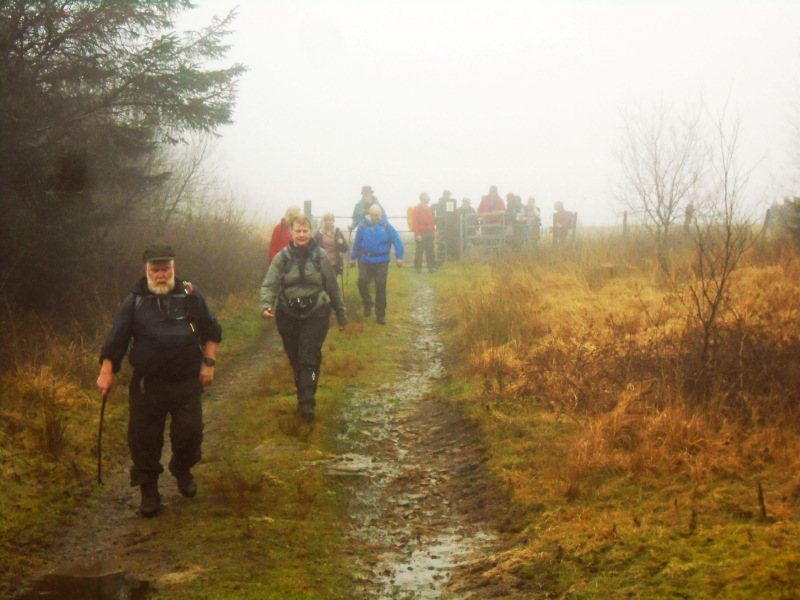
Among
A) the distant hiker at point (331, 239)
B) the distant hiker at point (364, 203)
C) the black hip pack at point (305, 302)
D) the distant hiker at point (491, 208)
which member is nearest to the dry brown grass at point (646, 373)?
the black hip pack at point (305, 302)

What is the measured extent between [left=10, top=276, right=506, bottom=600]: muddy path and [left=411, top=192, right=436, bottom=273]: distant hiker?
37.4ft

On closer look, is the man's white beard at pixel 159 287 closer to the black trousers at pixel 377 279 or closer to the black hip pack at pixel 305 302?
the black hip pack at pixel 305 302

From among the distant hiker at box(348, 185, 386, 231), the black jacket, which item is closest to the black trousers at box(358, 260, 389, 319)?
the distant hiker at box(348, 185, 386, 231)

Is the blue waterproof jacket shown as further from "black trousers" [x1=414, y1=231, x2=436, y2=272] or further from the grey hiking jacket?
"black trousers" [x1=414, y1=231, x2=436, y2=272]

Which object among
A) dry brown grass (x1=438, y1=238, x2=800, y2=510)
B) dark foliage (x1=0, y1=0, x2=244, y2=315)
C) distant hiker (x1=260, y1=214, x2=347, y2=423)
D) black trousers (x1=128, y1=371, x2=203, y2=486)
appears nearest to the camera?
dry brown grass (x1=438, y1=238, x2=800, y2=510)

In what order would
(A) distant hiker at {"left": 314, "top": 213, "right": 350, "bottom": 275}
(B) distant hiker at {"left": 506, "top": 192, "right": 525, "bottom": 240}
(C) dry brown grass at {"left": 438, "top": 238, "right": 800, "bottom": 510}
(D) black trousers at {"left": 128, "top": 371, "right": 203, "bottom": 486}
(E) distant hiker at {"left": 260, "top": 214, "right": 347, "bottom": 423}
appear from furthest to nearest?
(B) distant hiker at {"left": 506, "top": 192, "right": 525, "bottom": 240} → (A) distant hiker at {"left": 314, "top": 213, "right": 350, "bottom": 275} → (E) distant hiker at {"left": 260, "top": 214, "right": 347, "bottom": 423} → (D) black trousers at {"left": 128, "top": 371, "right": 203, "bottom": 486} → (C) dry brown grass at {"left": 438, "top": 238, "right": 800, "bottom": 510}

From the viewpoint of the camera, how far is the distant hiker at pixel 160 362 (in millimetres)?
5277

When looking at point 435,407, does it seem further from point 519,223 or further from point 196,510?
point 519,223

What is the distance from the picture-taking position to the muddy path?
4.43 metres

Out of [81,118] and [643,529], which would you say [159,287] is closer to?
[643,529]

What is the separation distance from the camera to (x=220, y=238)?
51.8 ft

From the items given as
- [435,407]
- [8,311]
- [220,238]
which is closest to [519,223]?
[220,238]

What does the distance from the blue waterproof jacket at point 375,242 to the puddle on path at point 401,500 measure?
348 cm

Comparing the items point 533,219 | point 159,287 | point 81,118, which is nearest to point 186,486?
point 159,287
